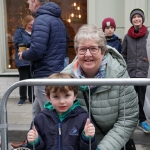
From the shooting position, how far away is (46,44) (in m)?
3.95

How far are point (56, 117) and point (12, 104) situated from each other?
4.52 m

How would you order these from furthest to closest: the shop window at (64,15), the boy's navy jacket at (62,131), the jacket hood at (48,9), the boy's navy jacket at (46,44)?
the shop window at (64,15)
the jacket hood at (48,9)
the boy's navy jacket at (46,44)
the boy's navy jacket at (62,131)

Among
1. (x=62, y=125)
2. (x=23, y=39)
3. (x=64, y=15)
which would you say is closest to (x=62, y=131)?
(x=62, y=125)

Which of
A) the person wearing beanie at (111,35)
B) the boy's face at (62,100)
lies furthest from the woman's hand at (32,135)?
the person wearing beanie at (111,35)

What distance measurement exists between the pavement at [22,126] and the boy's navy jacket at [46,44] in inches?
58.4

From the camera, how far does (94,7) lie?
22.5ft

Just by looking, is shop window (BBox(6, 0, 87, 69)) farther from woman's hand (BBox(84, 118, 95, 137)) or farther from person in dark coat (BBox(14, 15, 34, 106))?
woman's hand (BBox(84, 118, 95, 137))

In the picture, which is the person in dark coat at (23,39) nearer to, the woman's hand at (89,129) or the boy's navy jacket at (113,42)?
the boy's navy jacket at (113,42)

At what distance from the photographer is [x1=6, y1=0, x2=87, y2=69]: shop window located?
287 inches

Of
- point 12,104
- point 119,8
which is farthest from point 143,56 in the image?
point 12,104

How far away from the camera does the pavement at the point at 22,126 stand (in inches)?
193

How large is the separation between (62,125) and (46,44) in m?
1.76

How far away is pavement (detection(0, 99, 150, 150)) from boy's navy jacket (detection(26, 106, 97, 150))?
2682 mm

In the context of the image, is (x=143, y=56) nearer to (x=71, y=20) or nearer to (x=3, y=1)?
(x=71, y=20)
